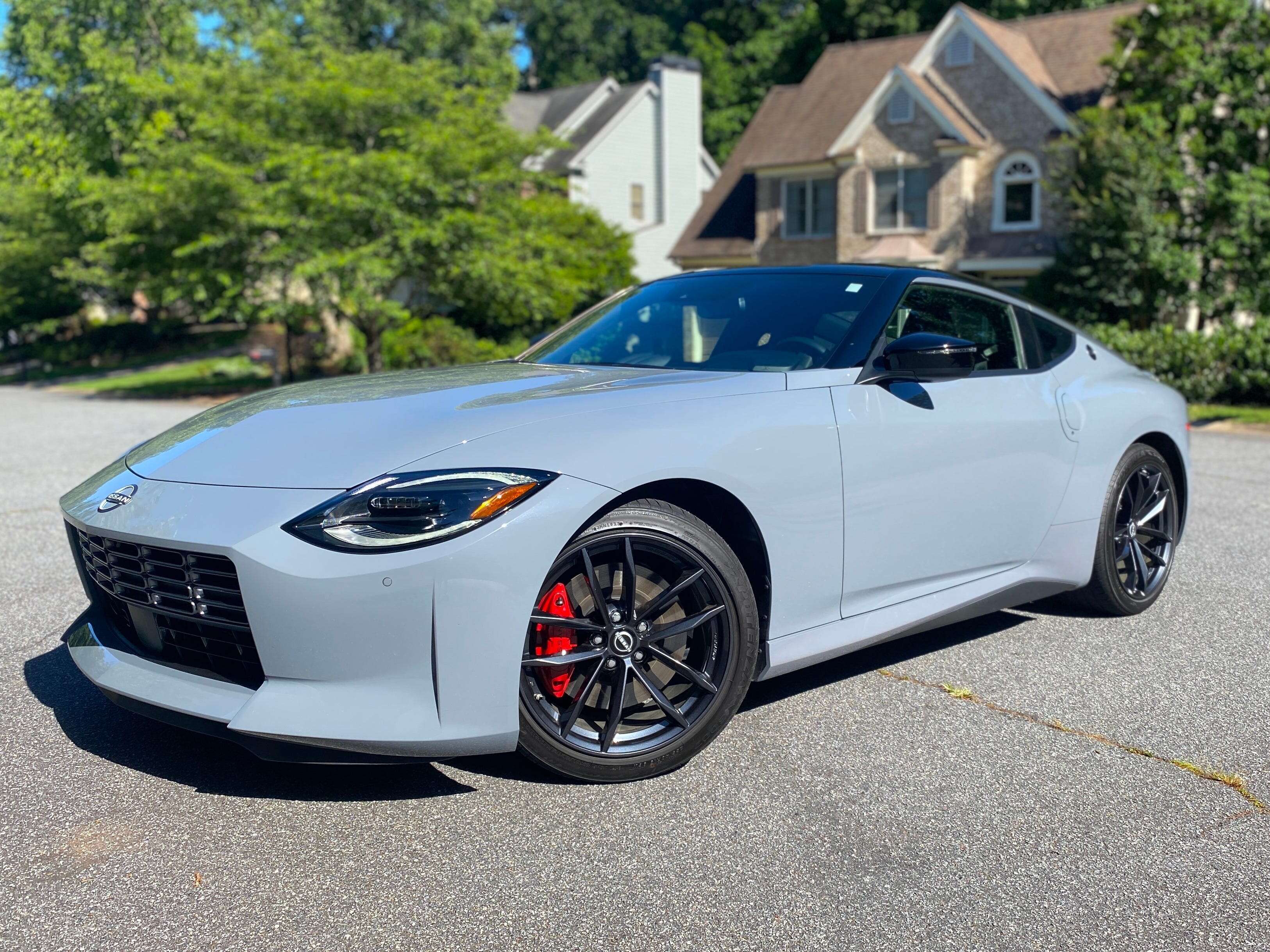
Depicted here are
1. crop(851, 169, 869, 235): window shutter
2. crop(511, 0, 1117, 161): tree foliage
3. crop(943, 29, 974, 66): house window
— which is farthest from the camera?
crop(511, 0, 1117, 161): tree foliage

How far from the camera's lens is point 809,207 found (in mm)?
31938

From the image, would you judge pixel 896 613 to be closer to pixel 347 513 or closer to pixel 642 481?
pixel 642 481

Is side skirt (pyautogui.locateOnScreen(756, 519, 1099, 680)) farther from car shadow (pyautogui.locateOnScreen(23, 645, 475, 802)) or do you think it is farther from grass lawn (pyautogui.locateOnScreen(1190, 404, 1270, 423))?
grass lawn (pyautogui.locateOnScreen(1190, 404, 1270, 423))

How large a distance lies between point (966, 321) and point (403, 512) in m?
2.64

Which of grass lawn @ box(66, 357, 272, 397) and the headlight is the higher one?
the headlight

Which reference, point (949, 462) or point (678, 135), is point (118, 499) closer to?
point (949, 462)

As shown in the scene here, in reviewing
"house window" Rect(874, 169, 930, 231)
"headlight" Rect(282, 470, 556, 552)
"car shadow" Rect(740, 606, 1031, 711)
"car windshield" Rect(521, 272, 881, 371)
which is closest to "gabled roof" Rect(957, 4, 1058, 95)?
"house window" Rect(874, 169, 930, 231)

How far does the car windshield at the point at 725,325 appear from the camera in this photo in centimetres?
420

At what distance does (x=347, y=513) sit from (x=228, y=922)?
101 cm

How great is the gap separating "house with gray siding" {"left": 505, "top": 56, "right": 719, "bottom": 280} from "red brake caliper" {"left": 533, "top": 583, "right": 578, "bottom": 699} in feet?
122

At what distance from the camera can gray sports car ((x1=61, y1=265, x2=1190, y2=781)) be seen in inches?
118

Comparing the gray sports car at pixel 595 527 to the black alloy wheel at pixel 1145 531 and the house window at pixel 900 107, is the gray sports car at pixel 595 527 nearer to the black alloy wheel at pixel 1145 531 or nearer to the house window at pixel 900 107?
the black alloy wheel at pixel 1145 531

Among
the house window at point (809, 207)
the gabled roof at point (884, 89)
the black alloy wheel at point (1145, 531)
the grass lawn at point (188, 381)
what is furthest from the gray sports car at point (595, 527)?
the house window at point (809, 207)

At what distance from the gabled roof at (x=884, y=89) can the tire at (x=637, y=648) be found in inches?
1004
